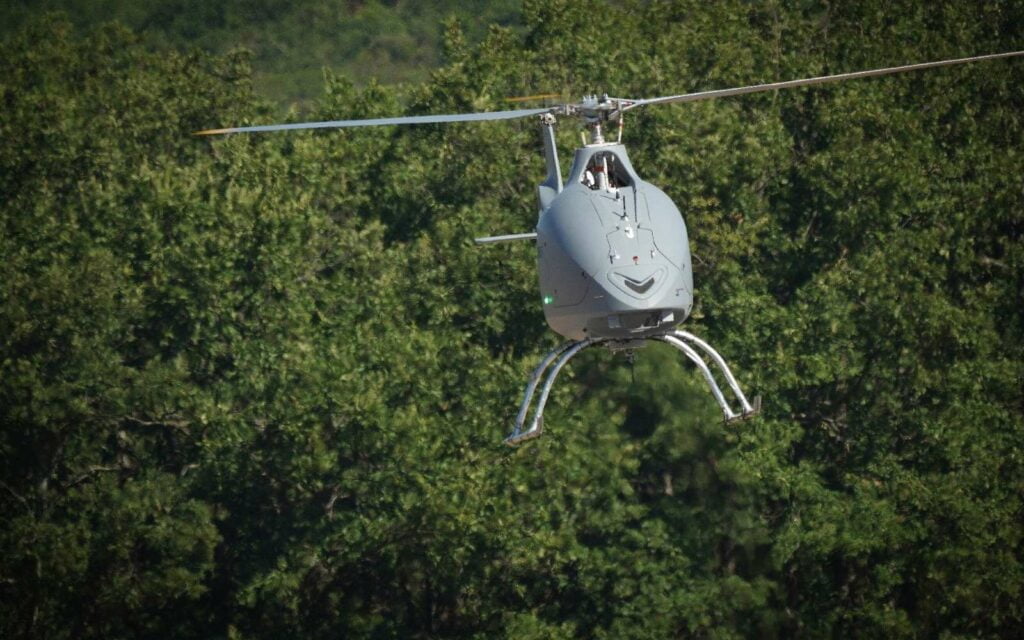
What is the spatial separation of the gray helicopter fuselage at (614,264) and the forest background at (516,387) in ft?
53.0

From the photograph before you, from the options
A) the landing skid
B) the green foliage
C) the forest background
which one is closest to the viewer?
the landing skid

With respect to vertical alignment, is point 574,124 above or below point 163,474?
above

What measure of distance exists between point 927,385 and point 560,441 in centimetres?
753

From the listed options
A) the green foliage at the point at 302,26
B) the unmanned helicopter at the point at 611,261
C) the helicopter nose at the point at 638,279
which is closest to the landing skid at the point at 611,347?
the unmanned helicopter at the point at 611,261

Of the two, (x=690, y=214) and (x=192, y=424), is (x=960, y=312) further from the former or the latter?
(x=192, y=424)

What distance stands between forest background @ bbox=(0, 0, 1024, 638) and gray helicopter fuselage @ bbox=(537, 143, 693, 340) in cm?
1617

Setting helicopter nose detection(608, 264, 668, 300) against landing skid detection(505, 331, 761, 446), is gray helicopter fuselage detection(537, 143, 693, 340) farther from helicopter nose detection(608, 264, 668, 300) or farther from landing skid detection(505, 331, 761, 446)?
landing skid detection(505, 331, 761, 446)

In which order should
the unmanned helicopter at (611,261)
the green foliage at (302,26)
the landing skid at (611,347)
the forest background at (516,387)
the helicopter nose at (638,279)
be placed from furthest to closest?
the green foliage at (302,26), the forest background at (516,387), the landing skid at (611,347), the unmanned helicopter at (611,261), the helicopter nose at (638,279)

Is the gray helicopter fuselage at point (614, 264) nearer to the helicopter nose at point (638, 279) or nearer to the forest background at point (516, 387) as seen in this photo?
the helicopter nose at point (638, 279)

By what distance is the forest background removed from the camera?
1687 inches

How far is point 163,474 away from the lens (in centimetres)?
4603

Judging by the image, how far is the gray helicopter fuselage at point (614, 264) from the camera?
81.8ft

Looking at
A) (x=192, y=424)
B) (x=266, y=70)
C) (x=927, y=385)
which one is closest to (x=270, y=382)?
(x=192, y=424)

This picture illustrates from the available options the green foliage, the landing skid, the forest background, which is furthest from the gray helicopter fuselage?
the green foliage
